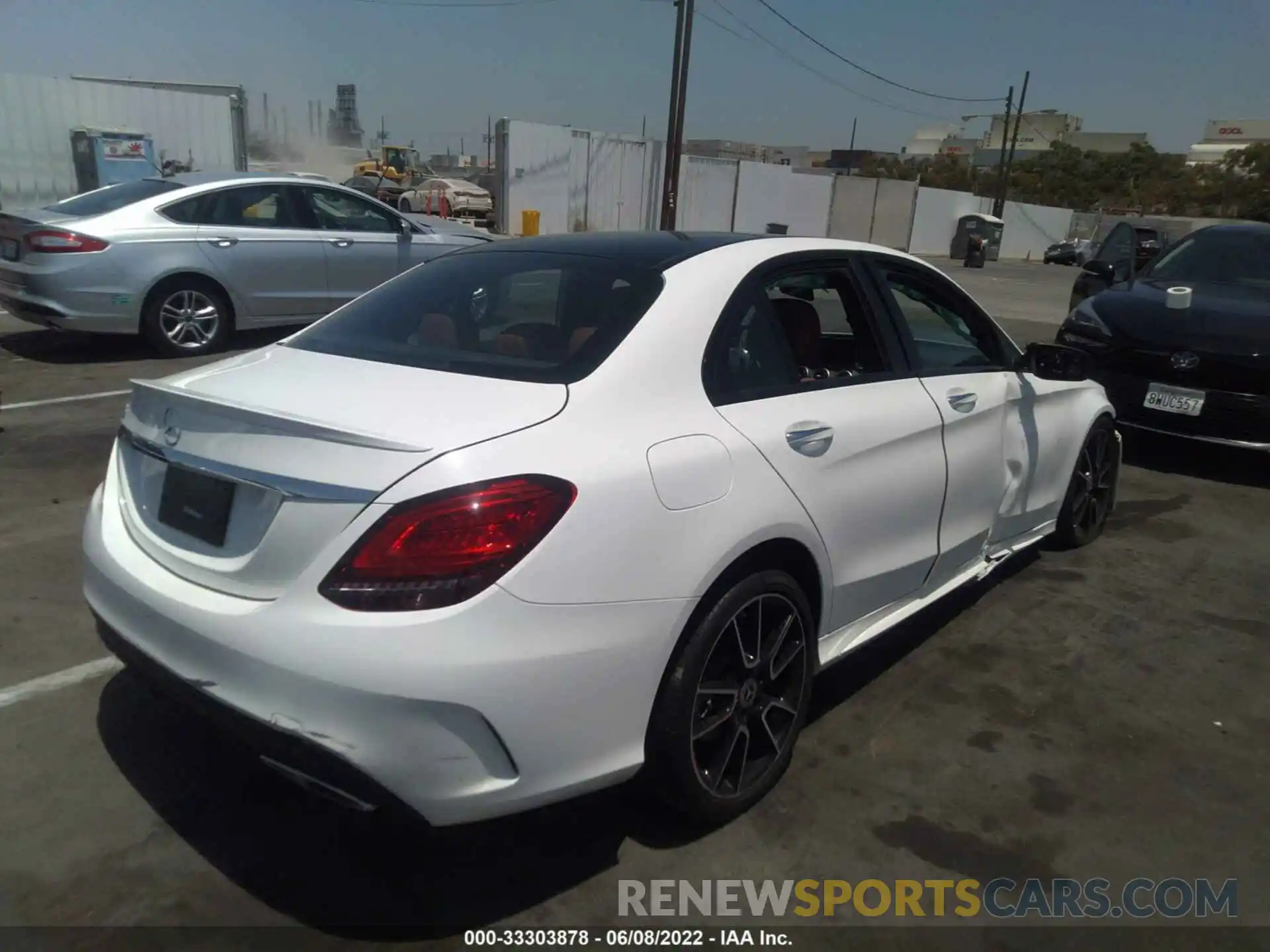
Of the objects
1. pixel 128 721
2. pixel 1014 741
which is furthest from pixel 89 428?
pixel 1014 741

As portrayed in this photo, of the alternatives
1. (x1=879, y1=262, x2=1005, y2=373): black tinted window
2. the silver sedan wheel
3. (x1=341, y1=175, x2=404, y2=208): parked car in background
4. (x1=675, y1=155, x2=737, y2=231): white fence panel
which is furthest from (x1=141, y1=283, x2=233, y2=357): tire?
(x1=675, y1=155, x2=737, y2=231): white fence panel

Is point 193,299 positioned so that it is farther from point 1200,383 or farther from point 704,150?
point 704,150

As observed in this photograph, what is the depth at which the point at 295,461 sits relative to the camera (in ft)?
7.04

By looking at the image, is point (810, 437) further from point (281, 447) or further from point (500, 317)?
point (281, 447)

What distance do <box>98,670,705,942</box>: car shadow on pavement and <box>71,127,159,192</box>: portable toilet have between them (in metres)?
17.2

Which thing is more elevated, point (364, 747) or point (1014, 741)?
point (364, 747)

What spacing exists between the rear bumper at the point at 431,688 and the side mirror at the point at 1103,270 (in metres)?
6.73

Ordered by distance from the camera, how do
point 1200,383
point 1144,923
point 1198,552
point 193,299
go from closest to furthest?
1. point 1144,923
2. point 1198,552
3. point 1200,383
4. point 193,299

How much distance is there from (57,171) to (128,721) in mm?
18078

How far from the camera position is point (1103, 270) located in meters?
7.74

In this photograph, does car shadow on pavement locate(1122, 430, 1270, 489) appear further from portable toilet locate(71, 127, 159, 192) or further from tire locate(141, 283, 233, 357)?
portable toilet locate(71, 127, 159, 192)

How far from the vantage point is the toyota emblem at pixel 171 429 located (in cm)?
241

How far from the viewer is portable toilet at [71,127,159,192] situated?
1712 centimetres

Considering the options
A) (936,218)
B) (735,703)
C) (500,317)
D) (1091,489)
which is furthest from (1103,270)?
(936,218)
